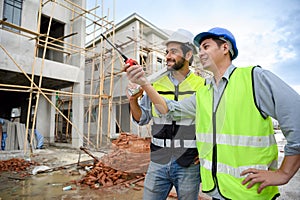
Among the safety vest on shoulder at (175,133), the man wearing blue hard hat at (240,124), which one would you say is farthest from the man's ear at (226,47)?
the safety vest on shoulder at (175,133)

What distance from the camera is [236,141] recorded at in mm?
767

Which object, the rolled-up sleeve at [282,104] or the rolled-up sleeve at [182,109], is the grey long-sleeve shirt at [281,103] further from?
the rolled-up sleeve at [182,109]

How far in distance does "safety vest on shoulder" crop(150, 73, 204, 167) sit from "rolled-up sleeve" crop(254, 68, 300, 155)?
384 mm

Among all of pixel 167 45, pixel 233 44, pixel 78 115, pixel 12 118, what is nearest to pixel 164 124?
pixel 167 45

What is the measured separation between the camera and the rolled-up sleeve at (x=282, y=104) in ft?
2.22

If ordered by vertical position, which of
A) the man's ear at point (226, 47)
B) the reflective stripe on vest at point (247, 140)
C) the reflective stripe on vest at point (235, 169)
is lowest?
the reflective stripe on vest at point (235, 169)

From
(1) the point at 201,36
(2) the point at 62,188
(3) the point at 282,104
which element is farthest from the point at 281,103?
(2) the point at 62,188

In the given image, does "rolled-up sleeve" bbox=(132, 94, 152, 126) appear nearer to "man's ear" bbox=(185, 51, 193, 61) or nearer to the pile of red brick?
the pile of red brick

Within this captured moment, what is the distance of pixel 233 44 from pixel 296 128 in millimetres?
412

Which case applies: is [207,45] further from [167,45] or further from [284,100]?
[284,100]

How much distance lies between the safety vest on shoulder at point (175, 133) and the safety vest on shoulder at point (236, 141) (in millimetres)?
171

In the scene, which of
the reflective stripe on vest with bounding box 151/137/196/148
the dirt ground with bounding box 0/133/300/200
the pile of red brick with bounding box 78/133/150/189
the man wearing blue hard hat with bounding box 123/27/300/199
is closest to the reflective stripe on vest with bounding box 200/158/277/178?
the man wearing blue hard hat with bounding box 123/27/300/199

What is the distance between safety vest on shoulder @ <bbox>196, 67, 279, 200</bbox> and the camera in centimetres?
74

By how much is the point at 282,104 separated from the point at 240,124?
0.15 m
